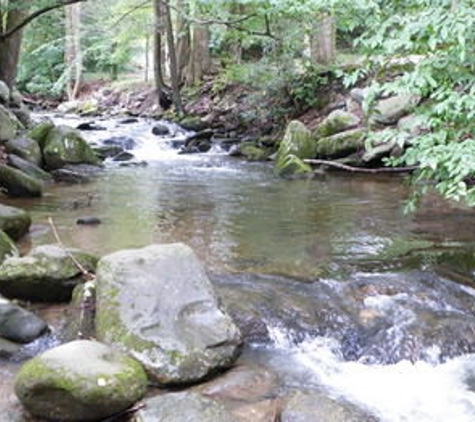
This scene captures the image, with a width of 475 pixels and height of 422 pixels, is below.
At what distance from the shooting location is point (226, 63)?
698 inches

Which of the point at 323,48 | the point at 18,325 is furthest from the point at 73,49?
the point at 18,325

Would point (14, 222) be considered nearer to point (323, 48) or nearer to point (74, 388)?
point (74, 388)

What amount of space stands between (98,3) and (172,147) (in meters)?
16.7

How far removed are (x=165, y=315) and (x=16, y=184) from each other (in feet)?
17.2

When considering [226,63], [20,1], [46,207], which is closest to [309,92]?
[226,63]

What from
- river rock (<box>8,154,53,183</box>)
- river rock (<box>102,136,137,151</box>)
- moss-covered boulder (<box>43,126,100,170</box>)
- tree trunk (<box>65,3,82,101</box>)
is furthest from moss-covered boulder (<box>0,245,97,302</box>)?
tree trunk (<box>65,3,82,101</box>)

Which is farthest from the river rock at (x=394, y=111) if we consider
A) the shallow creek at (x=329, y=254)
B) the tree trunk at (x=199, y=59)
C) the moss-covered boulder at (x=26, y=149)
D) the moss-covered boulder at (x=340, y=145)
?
the tree trunk at (x=199, y=59)

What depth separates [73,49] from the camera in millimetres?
25922

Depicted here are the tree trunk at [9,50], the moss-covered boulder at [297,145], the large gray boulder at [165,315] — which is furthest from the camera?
the tree trunk at [9,50]

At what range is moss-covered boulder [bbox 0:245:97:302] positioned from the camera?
4531mm

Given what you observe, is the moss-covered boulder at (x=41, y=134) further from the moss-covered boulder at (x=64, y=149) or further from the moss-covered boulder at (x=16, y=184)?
the moss-covered boulder at (x=16, y=184)

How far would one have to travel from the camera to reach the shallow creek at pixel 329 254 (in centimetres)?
396

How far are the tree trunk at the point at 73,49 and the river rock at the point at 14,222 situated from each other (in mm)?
18657

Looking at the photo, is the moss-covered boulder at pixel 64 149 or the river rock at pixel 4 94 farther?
the river rock at pixel 4 94
